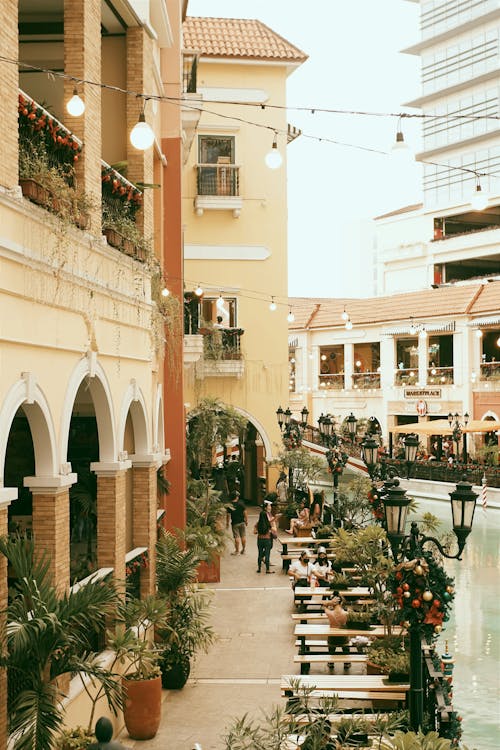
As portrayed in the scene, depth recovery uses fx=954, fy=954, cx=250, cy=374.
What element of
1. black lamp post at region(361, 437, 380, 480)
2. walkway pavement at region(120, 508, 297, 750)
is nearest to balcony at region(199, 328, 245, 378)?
walkway pavement at region(120, 508, 297, 750)

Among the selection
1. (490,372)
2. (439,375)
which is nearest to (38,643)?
(490,372)

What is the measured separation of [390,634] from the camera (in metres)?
11.8

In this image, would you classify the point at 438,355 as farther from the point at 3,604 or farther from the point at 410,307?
the point at 3,604

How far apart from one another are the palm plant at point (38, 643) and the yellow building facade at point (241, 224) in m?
19.9

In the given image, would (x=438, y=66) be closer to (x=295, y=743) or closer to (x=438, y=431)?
(x=438, y=431)

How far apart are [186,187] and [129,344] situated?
16.9 metres

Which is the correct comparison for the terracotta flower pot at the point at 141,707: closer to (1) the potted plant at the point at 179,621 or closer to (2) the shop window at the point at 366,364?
(1) the potted plant at the point at 179,621

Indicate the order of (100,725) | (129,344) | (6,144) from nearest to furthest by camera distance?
(100,725), (6,144), (129,344)

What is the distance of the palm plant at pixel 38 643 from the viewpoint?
628 centimetres

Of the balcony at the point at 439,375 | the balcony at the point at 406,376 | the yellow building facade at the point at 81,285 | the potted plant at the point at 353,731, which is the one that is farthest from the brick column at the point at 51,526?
the balcony at the point at 406,376

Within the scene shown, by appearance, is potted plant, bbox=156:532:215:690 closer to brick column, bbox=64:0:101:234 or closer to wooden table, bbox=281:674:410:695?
wooden table, bbox=281:674:410:695

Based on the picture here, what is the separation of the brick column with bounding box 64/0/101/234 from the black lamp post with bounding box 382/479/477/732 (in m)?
3.90

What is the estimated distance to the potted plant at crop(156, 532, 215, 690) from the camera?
11.2m

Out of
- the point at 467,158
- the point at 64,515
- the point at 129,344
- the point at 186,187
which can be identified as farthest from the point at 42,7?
the point at 467,158
